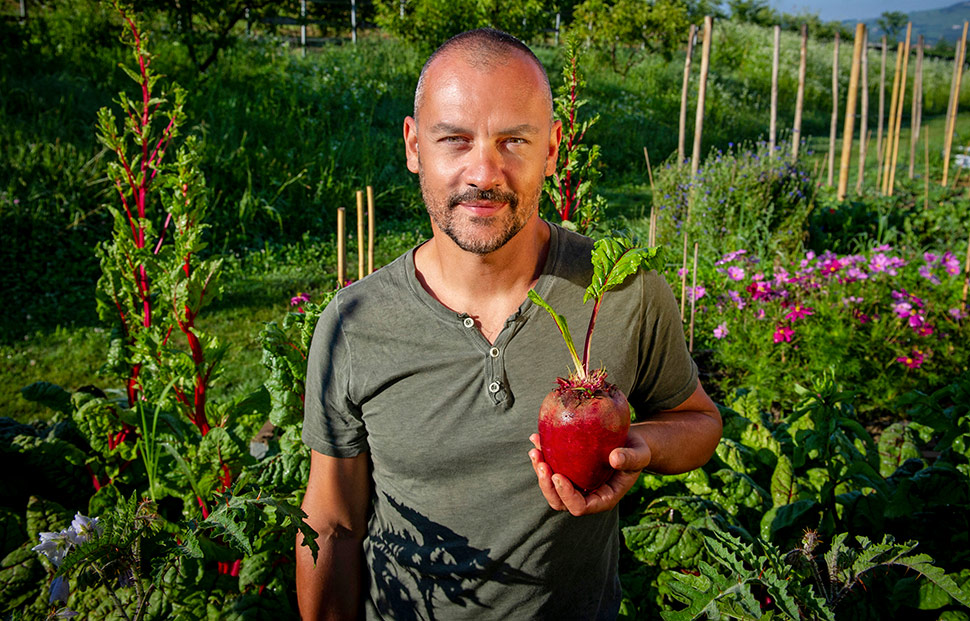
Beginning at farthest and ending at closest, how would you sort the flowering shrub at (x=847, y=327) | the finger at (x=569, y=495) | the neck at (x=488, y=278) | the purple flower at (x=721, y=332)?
the purple flower at (x=721, y=332) < the flowering shrub at (x=847, y=327) < the neck at (x=488, y=278) < the finger at (x=569, y=495)

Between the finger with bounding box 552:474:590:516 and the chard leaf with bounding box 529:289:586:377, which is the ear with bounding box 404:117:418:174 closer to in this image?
the chard leaf with bounding box 529:289:586:377

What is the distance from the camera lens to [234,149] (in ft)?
24.3

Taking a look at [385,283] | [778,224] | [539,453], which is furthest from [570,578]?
[778,224]

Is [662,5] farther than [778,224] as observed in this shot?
Yes

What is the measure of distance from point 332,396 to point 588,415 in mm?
634

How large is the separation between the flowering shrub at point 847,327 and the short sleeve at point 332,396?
287 cm

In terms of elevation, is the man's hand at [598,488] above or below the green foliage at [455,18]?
below

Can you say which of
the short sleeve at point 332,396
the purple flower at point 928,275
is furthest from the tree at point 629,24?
the short sleeve at point 332,396

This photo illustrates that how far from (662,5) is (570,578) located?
16.5 metres

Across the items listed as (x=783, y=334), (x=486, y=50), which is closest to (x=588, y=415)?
(x=486, y=50)

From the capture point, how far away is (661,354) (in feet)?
5.18

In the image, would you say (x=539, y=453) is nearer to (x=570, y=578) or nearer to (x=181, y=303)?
(x=570, y=578)

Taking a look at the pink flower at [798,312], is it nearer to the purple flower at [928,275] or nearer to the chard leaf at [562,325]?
the purple flower at [928,275]

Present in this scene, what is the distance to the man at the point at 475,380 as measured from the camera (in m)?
1.43
